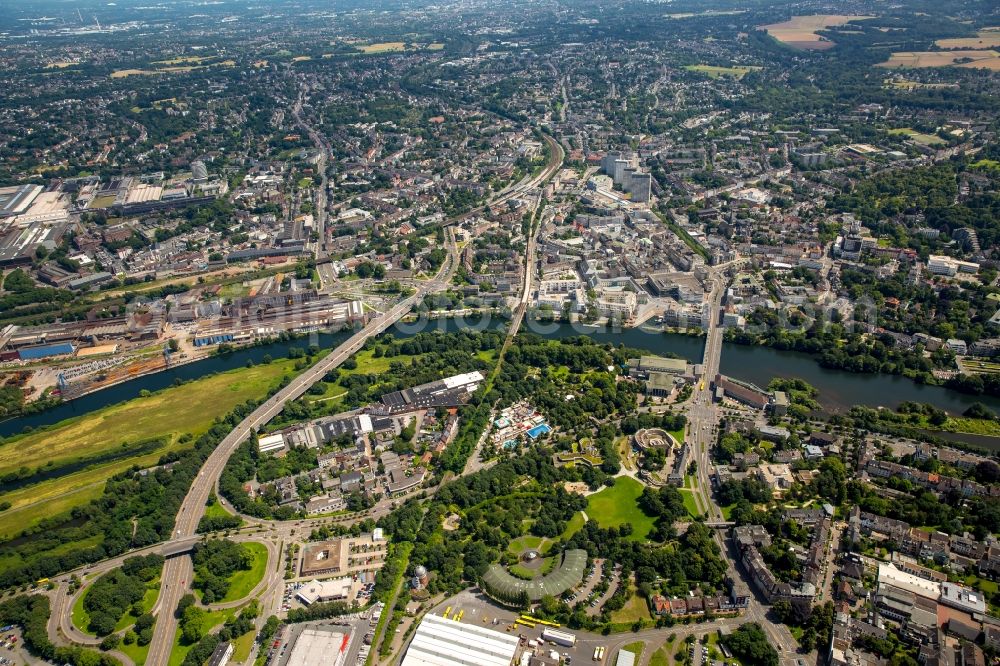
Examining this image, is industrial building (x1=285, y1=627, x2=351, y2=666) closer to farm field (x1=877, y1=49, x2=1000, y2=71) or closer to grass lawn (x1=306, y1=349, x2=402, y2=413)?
grass lawn (x1=306, y1=349, x2=402, y2=413)

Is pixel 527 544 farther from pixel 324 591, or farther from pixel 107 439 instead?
pixel 107 439

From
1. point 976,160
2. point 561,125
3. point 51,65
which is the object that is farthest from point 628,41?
point 51,65

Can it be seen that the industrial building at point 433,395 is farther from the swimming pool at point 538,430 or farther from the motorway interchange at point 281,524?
the motorway interchange at point 281,524

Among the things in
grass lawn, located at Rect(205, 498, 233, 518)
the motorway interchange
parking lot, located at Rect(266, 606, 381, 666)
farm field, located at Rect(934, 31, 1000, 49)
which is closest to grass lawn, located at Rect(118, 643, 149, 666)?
the motorway interchange

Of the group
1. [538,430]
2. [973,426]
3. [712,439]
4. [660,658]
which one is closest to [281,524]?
[538,430]

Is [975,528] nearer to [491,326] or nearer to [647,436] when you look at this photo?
[647,436]

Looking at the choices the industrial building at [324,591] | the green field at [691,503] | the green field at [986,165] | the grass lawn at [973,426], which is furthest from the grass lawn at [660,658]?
the green field at [986,165]
